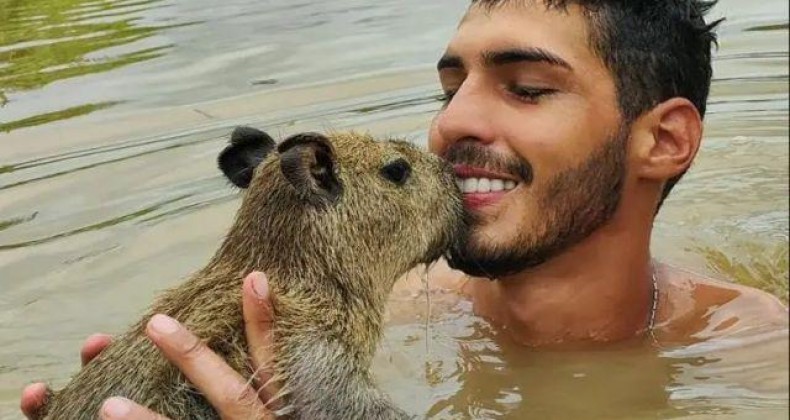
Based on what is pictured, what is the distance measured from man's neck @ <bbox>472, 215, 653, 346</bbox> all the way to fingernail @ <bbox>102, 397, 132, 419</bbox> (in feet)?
5.60

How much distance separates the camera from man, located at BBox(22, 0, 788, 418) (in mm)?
3836

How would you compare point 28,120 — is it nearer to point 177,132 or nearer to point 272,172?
point 177,132

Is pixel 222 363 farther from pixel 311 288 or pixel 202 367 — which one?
pixel 311 288

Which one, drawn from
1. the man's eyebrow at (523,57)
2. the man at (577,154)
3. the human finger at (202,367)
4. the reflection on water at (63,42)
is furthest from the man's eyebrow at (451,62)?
the reflection on water at (63,42)

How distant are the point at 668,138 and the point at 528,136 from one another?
0.64 metres

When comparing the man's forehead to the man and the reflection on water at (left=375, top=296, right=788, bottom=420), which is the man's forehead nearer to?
the man

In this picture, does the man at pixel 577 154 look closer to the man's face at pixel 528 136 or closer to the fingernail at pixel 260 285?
the man's face at pixel 528 136

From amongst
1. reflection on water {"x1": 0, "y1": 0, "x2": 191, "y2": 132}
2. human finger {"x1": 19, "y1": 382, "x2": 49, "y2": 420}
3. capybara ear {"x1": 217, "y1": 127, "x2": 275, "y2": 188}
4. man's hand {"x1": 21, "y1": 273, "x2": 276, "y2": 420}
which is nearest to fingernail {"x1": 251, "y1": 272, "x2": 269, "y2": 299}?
man's hand {"x1": 21, "y1": 273, "x2": 276, "y2": 420}

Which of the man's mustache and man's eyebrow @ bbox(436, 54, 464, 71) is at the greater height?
man's eyebrow @ bbox(436, 54, 464, 71)

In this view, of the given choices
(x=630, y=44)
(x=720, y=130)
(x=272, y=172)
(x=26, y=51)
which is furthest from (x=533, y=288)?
(x=26, y=51)

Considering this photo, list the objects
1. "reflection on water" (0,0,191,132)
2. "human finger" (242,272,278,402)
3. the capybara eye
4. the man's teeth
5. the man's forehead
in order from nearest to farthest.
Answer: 1. "human finger" (242,272,278,402)
2. the capybara eye
3. the man's teeth
4. the man's forehead
5. "reflection on water" (0,0,191,132)

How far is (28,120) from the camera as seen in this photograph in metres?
7.45

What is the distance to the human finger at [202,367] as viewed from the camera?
296 centimetres

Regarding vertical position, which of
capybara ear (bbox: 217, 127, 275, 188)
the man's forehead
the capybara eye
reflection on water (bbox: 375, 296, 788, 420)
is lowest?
reflection on water (bbox: 375, 296, 788, 420)
